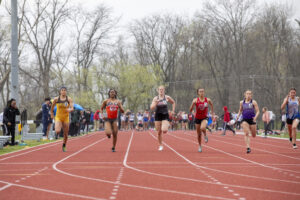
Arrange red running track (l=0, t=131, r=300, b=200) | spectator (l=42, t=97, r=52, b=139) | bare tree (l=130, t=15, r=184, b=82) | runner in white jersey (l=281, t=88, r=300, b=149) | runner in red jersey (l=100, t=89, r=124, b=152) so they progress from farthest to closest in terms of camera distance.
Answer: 1. bare tree (l=130, t=15, r=184, b=82)
2. spectator (l=42, t=97, r=52, b=139)
3. runner in white jersey (l=281, t=88, r=300, b=149)
4. runner in red jersey (l=100, t=89, r=124, b=152)
5. red running track (l=0, t=131, r=300, b=200)

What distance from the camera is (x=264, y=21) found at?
153 ft

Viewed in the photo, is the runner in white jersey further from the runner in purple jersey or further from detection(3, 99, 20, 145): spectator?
detection(3, 99, 20, 145): spectator

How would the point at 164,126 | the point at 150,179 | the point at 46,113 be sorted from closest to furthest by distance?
the point at 150,179 → the point at 164,126 → the point at 46,113

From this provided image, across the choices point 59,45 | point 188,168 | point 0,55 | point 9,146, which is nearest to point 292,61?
point 59,45

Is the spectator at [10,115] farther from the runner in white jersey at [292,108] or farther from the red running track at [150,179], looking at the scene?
the runner in white jersey at [292,108]

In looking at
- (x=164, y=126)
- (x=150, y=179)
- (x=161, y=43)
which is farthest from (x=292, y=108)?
(x=161, y=43)

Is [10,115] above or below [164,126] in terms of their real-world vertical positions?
above

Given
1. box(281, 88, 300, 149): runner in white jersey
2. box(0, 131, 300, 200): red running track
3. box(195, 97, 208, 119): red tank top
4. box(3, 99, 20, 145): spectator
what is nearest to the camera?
box(0, 131, 300, 200): red running track

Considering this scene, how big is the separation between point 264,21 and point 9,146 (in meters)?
36.2


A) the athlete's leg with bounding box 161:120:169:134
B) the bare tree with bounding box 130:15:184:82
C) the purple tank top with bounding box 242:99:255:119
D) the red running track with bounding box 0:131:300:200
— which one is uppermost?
the bare tree with bounding box 130:15:184:82

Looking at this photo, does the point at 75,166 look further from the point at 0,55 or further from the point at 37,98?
the point at 37,98

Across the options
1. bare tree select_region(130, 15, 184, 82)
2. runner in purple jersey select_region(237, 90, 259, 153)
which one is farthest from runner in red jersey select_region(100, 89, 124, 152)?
bare tree select_region(130, 15, 184, 82)

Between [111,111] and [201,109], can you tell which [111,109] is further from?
[201,109]

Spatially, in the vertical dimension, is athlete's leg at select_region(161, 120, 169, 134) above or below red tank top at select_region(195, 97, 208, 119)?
below
